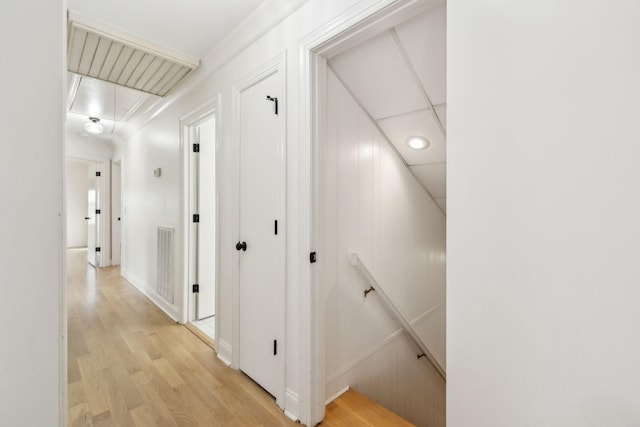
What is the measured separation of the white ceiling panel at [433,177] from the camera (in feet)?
7.54

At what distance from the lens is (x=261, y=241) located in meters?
1.84

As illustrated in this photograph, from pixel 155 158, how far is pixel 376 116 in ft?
9.31

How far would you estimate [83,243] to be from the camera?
795 centimetres

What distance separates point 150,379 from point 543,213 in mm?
2462

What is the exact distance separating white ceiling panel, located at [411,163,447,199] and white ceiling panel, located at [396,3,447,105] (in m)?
0.78

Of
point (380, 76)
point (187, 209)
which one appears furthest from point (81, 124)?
point (380, 76)

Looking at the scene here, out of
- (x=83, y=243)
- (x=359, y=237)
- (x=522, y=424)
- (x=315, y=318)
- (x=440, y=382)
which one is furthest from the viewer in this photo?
(x=83, y=243)

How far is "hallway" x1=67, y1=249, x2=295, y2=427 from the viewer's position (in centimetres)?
158

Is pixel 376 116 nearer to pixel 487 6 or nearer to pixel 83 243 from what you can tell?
pixel 487 6

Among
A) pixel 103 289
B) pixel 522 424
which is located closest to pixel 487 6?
pixel 522 424

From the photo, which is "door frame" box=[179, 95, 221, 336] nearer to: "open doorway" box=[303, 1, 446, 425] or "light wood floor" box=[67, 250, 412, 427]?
"light wood floor" box=[67, 250, 412, 427]

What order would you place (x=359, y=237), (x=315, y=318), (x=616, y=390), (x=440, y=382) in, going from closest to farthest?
(x=616, y=390) → (x=315, y=318) → (x=359, y=237) → (x=440, y=382)

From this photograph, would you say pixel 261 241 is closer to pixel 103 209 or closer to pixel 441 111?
pixel 441 111

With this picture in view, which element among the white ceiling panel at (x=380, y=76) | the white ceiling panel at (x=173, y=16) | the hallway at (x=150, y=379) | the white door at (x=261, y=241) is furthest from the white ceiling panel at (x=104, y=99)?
the white ceiling panel at (x=380, y=76)
